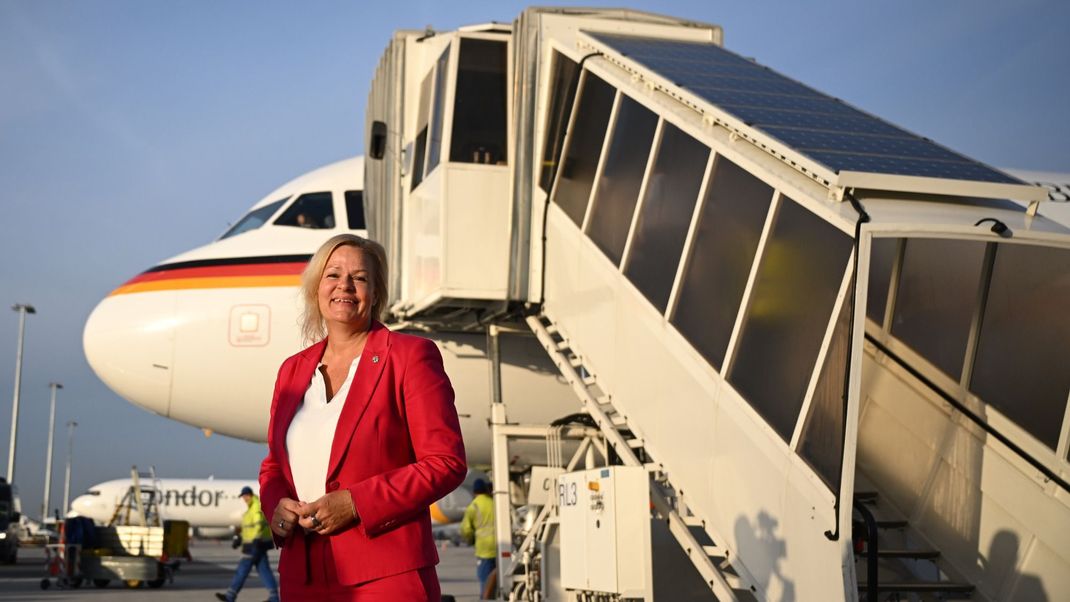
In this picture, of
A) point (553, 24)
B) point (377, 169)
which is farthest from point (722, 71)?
point (377, 169)

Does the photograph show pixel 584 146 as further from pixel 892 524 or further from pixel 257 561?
pixel 257 561

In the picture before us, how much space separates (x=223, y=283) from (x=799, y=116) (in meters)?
8.36

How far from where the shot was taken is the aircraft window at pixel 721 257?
6.99m

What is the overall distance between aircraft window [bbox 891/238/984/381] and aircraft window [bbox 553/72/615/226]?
103 inches

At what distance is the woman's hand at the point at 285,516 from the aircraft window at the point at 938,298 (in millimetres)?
5577

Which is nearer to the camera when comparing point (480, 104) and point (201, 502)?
point (480, 104)

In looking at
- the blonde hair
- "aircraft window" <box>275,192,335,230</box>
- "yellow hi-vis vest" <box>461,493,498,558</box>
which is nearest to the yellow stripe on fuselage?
"aircraft window" <box>275,192,335,230</box>

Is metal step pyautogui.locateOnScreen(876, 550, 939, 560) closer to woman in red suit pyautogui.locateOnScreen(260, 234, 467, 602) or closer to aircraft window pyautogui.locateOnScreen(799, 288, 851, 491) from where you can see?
aircraft window pyautogui.locateOnScreen(799, 288, 851, 491)

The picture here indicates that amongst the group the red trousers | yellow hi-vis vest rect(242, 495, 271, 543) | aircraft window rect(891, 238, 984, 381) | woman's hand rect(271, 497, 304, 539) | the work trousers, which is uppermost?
aircraft window rect(891, 238, 984, 381)

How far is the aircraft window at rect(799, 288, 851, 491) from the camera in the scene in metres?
5.80

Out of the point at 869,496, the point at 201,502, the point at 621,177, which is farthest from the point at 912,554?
the point at 201,502

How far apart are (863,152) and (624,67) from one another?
2.93m

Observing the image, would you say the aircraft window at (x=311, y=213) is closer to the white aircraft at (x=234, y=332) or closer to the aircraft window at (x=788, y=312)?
the white aircraft at (x=234, y=332)

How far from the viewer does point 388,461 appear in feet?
10.2
